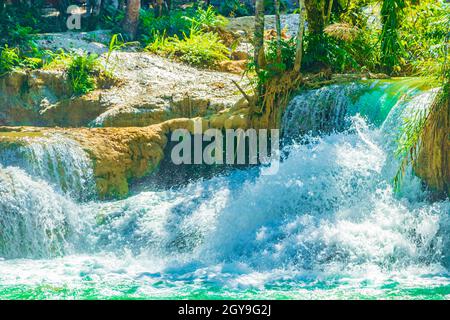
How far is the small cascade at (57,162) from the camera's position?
11.7m

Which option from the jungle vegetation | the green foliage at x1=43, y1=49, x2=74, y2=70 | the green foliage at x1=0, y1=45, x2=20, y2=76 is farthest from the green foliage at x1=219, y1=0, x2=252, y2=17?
the green foliage at x1=0, y1=45, x2=20, y2=76

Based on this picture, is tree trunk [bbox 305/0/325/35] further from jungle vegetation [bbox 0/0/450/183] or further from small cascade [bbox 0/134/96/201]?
small cascade [bbox 0/134/96/201]

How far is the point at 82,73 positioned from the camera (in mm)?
15141

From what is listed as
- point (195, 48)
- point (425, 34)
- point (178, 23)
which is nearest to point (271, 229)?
point (425, 34)

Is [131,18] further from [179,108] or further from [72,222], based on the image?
[72,222]

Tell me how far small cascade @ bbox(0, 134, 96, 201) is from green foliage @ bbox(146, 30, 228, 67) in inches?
191

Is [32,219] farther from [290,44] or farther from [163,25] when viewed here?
[163,25]

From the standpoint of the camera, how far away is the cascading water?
9.21 metres

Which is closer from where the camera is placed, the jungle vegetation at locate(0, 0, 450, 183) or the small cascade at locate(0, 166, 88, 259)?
the small cascade at locate(0, 166, 88, 259)

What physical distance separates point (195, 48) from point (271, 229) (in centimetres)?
671

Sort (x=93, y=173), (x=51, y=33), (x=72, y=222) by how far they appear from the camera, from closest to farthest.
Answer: (x=72, y=222)
(x=93, y=173)
(x=51, y=33)
